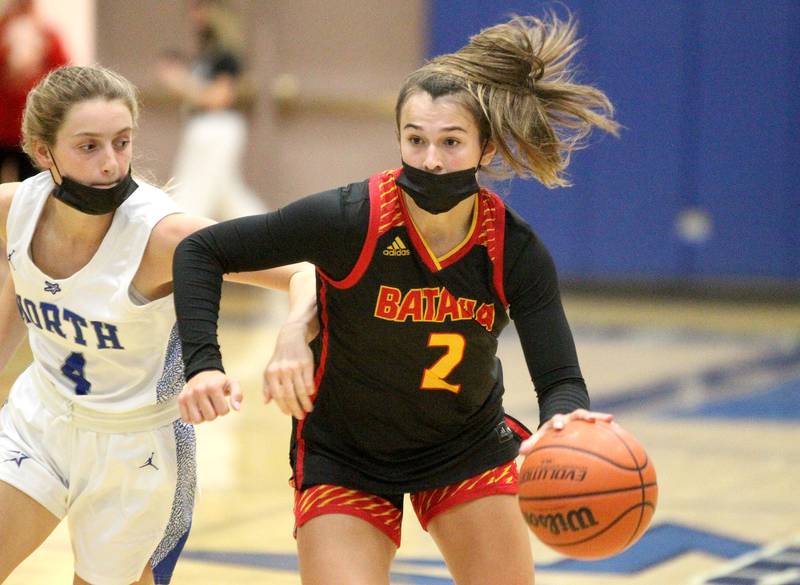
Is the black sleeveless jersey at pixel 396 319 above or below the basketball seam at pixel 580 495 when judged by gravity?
above

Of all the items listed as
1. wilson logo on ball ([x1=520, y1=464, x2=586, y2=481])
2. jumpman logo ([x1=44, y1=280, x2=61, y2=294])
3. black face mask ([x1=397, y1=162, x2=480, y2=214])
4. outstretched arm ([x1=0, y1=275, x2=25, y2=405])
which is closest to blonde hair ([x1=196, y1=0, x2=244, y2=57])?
outstretched arm ([x1=0, y1=275, x2=25, y2=405])

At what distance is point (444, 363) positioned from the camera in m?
3.62

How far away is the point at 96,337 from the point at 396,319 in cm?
84

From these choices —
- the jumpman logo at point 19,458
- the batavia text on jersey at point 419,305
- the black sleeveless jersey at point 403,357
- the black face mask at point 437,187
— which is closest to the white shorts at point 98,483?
the jumpman logo at point 19,458

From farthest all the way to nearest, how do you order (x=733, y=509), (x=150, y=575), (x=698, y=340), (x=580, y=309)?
1. (x=580, y=309)
2. (x=698, y=340)
3. (x=733, y=509)
4. (x=150, y=575)

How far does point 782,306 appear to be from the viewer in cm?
1436

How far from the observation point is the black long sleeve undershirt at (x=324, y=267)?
346 centimetres

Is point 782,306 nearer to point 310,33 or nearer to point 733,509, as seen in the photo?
point 310,33

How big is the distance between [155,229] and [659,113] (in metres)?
11.7

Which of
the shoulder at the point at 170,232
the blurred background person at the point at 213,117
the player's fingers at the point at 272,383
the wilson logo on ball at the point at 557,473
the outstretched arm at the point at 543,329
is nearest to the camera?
the wilson logo on ball at the point at 557,473

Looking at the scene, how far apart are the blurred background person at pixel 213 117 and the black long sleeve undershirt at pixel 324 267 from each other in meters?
9.74

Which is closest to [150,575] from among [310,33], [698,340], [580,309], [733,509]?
[733,509]

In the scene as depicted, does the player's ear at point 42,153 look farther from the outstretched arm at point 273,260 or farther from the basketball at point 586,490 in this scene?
the basketball at point 586,490

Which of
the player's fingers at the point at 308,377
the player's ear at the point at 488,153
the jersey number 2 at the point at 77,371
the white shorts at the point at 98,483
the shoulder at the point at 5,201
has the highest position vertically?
the player's ear at the point at 488,153
